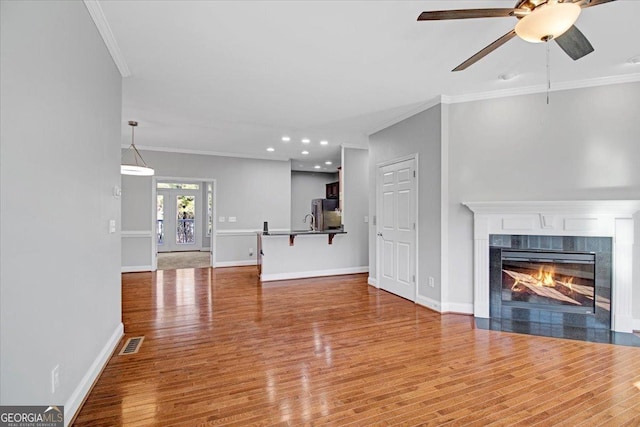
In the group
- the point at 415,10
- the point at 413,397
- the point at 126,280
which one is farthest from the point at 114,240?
the point at 126,280

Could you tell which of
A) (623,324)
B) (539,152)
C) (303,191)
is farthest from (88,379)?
(303,191)

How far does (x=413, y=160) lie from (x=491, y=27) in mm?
2069

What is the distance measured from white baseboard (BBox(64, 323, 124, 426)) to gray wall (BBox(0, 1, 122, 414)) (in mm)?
37

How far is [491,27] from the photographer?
7.91 ft

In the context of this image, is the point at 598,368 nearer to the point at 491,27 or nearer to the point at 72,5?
the point at 491,27

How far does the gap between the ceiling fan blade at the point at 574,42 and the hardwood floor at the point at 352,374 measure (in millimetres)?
2414

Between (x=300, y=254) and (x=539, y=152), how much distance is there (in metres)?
4.13

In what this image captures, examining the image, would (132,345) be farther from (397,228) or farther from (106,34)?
(397,228)

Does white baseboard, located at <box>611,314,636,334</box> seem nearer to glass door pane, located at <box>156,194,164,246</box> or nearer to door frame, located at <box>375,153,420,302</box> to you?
door frame, located at <box>375,153,420,302</box>

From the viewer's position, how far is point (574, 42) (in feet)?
6.67

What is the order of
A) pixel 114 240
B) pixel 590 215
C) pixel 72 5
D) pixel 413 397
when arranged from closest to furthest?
pixel 72 5
pixel 413 397
pixel 114 240
pixel 590 215

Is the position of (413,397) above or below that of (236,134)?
below

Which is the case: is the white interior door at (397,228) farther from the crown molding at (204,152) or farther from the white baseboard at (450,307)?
the crown molding at (204,152)

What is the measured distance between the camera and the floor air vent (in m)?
2.78
